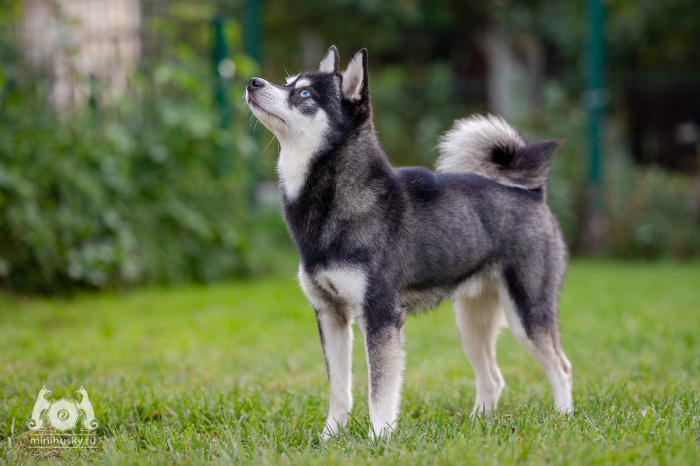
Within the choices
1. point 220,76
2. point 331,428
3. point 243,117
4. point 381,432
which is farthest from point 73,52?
point 381,432

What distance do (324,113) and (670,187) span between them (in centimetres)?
811

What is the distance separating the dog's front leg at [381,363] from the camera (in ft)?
10.1

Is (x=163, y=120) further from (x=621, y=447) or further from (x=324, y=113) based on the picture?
(x=621, y=447)

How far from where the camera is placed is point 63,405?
338 cm

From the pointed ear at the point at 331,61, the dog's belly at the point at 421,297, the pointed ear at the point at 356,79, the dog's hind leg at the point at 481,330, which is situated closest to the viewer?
the pointed ear at the point at 356,79

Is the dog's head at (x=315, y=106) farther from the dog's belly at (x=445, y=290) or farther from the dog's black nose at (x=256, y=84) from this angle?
the dog's belly at (x=445, y=290)

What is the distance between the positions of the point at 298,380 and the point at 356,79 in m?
2.04

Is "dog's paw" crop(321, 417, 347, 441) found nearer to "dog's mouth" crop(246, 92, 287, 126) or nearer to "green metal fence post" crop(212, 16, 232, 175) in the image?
→ "dog's mouth" crop(246, 92, 287, 126)

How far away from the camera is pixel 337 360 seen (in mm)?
3361

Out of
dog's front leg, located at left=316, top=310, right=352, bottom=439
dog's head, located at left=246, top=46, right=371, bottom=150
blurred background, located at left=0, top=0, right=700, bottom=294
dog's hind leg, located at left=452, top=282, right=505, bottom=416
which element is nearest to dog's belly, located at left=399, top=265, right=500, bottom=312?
dog's hind leg, located at left=452, top=282, right=505, bottom=416

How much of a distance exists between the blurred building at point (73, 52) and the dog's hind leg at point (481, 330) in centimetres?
544

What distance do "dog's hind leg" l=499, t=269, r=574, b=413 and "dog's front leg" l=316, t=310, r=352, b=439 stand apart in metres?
0.85

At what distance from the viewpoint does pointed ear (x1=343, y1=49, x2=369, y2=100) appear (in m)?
3.19

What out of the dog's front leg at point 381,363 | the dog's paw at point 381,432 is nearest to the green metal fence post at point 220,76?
the dog's front leg at point 381,363
